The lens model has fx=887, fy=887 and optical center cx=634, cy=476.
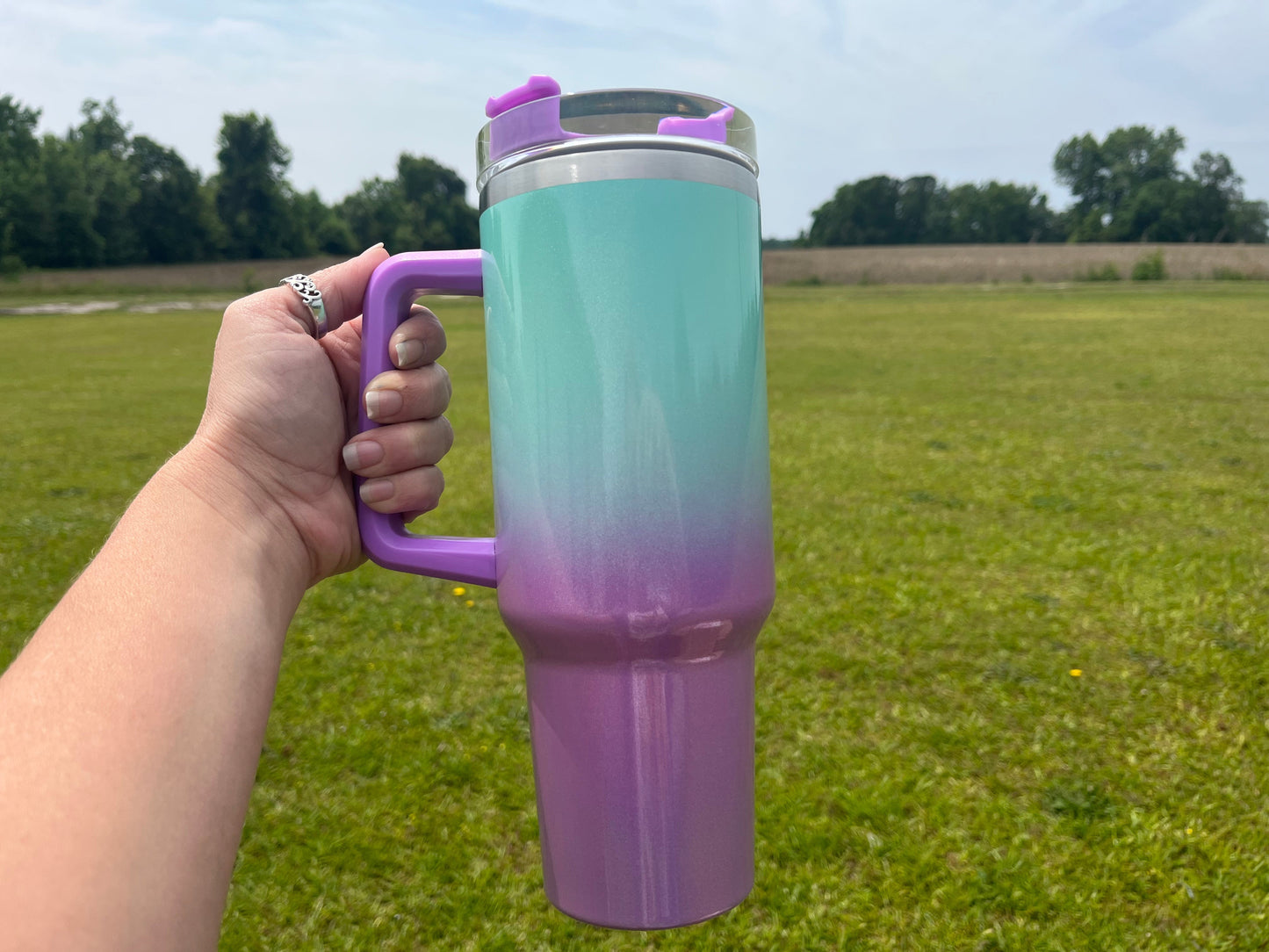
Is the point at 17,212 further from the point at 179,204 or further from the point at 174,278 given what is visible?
the point at 174,278

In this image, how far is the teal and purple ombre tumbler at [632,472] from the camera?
90 cm

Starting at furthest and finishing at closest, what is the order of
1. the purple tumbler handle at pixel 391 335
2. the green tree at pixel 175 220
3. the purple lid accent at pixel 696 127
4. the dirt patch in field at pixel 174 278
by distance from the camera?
the green tree at pixel 175 220
the dirt patch in field at pixel 174 278
the purple tumbler handle at pixel 391 335
the purple lid accent at pixel 696 127

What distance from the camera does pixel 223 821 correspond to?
3.20 feet

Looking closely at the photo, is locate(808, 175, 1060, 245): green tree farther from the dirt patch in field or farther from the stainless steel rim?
the stainless steel rim

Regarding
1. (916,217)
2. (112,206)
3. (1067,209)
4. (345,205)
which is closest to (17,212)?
(112,206)

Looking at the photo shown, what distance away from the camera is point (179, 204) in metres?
50.1

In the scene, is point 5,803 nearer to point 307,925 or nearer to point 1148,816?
point 307,925

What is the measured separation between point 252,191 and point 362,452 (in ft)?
196

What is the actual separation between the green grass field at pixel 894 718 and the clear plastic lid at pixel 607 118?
7.67ft

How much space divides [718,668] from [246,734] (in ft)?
1.83

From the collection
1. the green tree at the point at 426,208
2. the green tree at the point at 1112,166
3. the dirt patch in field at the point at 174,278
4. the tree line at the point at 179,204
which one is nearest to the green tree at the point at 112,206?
the tree line at the point at 179,204

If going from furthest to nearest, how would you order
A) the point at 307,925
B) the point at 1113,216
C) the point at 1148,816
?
1. the point at 1113,216
2. the point at 1148,816
3. the point at 307,925

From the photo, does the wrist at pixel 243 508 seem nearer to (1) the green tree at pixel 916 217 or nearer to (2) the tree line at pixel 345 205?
(2) the tree line at pixel 345 205

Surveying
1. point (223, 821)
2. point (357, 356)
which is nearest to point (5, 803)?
point (223, 821)
